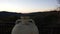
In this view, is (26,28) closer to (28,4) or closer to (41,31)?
(41,31)

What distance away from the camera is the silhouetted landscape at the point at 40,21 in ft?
3.58

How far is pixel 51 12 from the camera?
116 centimetres

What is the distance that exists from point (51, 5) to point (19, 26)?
630 mm

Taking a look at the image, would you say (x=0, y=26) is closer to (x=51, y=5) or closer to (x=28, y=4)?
(x=28, y=4)

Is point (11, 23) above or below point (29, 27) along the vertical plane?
below

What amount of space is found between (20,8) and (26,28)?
520 mm

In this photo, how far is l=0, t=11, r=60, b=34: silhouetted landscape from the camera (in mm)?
1092

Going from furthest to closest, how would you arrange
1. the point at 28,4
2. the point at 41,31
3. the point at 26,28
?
the point at 28,4 → the point at 41,31 → the point at 26,28

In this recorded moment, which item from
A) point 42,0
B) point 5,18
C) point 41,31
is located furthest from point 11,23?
point 42,0

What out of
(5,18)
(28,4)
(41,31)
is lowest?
(41,31)

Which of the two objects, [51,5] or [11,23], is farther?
[51,5]

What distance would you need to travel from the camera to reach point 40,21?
118cm

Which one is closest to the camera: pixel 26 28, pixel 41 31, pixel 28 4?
pixel 26 28

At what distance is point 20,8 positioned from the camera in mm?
1162
